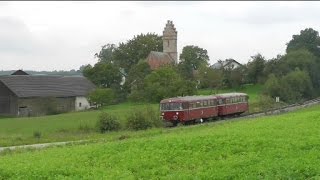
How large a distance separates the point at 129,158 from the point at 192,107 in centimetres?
3299

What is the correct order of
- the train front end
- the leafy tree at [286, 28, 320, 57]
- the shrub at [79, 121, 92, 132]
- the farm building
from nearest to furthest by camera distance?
the shrub at [79, 121, 92, 132] < the train front end < the farm building < the leafy tree at [286, 28, 320, 57]

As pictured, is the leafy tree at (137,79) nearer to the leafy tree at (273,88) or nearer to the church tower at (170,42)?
the leafy tree at (273,88)

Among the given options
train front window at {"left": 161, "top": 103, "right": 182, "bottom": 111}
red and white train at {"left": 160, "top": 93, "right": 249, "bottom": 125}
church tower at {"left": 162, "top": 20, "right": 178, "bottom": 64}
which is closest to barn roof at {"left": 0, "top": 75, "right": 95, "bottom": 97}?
red and white train at {"left": 160, "top": 93, "right": 249, "bottom": 125}

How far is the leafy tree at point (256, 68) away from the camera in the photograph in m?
107

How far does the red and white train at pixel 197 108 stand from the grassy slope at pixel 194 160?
89.5ft

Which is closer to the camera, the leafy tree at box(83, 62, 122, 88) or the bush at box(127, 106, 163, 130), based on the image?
the bush at box(127, 106, 163, 130)

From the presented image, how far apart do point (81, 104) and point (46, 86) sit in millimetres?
6487

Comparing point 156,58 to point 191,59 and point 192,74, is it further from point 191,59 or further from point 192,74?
point 191,59

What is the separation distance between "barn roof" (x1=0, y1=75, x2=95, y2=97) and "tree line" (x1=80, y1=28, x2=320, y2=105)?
416cm

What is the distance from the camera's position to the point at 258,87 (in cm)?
10625

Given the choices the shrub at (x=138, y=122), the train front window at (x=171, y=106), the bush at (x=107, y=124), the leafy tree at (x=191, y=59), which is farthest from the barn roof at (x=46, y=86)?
the shrub at (x=138, y=122)

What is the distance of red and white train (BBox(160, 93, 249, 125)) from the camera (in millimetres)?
50188

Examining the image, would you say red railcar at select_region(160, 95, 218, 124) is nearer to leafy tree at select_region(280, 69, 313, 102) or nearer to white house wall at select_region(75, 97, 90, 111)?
white house wall at select_region(75, 97, 90, 111)

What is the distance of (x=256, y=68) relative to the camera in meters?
107
